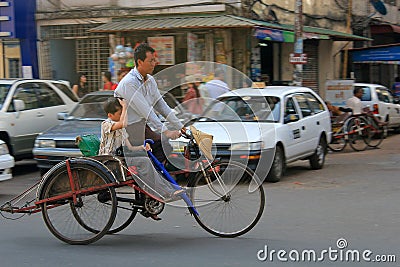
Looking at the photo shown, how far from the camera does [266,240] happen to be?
6.39 metres

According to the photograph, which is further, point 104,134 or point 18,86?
point 18,86

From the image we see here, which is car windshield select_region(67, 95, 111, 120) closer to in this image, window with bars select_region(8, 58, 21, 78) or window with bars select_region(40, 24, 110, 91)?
window with bars select_region(40, 24, 110, 91)

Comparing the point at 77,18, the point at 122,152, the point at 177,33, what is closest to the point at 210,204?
the point at 122,152

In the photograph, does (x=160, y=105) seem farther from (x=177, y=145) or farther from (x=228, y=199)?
(x=228, y=199)

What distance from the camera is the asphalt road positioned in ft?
18.7

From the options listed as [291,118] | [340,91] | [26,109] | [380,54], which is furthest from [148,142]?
[380,54]

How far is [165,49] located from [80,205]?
473 inches

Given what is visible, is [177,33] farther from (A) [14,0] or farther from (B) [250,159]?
(B) [250,159]

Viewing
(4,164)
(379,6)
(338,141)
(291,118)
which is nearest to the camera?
(4,164)

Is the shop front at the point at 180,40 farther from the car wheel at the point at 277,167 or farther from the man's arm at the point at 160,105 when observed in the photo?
the man's arm at the point at 160,105

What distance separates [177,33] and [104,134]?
11629mm

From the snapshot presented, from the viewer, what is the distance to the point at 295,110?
1130cm

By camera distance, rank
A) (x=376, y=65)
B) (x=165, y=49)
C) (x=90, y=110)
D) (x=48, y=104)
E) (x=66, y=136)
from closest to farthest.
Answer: (x=66, y=136), (x=90, y=110), (x=48, y=104), (x=165, y=49), (x=376, y=65)

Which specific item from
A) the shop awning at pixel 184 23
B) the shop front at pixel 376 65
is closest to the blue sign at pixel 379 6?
the shop front at pixel 376 65
